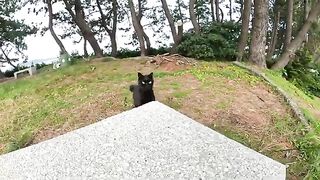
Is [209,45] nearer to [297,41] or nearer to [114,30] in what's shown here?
[297,41]

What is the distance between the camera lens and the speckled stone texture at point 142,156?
1646 mm

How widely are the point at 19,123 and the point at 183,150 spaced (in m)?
3.43

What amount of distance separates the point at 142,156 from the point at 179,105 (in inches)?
110

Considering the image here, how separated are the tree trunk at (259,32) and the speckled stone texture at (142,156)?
484 centimetres

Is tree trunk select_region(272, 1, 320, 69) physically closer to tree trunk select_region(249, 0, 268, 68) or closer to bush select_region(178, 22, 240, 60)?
tree trunk select_region(249, 0, 268, 68)

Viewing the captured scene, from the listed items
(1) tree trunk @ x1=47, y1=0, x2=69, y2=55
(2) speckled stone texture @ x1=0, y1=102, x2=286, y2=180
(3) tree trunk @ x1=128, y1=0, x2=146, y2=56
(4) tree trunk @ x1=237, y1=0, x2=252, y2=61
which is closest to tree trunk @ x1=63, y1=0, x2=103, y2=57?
(1) tree trunk @ x1=47, y1=0, x2=69, y2=55

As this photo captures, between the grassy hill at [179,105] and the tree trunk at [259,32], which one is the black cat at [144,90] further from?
the tree trunk at [259,32]

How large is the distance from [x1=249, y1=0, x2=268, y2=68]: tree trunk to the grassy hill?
1.49 ft

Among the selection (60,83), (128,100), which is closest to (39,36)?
(60,83)

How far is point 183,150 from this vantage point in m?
1.74

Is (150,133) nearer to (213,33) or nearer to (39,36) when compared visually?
(213,33)

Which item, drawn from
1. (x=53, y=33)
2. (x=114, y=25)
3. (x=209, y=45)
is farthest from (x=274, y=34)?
(x=53, y=33)

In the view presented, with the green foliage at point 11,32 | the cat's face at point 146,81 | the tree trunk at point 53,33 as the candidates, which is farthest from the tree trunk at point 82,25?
the cat's face at point 146,81

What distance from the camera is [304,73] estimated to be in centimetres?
816
